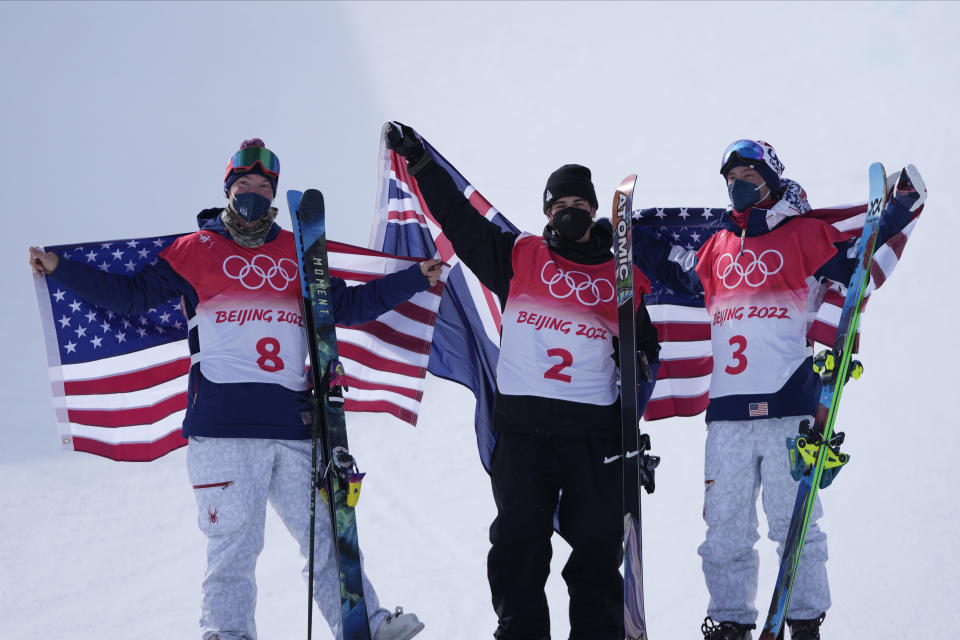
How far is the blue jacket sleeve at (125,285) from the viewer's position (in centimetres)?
377

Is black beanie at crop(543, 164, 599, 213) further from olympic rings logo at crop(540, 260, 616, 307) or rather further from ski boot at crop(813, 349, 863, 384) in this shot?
ski boot at crop(813, 349, 863, 384)

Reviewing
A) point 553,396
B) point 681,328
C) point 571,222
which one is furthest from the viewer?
point 681,328

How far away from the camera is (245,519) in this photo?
11.9 ft

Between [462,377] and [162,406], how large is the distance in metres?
1.37

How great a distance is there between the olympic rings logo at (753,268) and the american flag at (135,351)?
51.7 inches

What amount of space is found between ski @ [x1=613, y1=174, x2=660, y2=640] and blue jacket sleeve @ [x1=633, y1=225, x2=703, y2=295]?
0.73 meters

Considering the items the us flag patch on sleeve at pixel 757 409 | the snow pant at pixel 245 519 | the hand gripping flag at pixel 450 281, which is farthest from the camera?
→ the hand gripping flag at pixel 450 281

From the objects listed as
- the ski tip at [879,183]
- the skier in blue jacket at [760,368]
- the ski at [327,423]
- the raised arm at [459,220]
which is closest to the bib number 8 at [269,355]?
the ski at [327,423]

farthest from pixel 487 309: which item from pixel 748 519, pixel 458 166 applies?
pixel 458 166

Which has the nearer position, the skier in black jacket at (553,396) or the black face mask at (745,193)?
the skier in black jacket at (553,396)

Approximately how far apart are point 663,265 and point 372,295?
1.32m

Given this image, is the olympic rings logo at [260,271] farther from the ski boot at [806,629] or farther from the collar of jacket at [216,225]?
the ski boot at [806,629]

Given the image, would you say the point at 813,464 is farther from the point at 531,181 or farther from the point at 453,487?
the point at 531,181

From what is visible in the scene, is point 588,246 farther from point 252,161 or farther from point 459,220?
point 252,161
